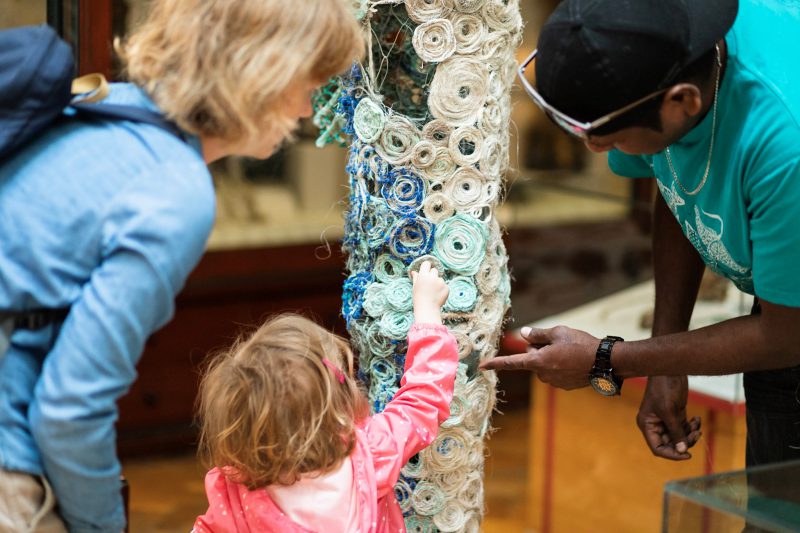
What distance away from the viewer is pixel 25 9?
1.57 meters

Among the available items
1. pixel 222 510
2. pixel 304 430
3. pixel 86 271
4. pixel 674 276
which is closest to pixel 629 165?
pixel 674 276

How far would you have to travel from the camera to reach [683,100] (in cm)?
115

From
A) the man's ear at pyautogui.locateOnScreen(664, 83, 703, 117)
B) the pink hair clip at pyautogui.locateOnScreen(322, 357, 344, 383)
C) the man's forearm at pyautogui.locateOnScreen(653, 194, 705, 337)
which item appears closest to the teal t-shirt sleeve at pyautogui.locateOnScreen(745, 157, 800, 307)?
the man's ear at pyautogui.locateOnScreen(664, 83, 703, 117)

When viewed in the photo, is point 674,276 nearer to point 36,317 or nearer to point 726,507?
point 726,507

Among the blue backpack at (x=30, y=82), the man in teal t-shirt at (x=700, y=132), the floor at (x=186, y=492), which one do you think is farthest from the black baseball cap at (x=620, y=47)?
the floor at (x=186, y=492)

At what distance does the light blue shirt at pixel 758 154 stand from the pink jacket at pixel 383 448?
1.27 ft

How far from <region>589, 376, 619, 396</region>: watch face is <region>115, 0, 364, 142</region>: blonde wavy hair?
2.01 ft

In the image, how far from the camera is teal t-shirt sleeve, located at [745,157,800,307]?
1.14m

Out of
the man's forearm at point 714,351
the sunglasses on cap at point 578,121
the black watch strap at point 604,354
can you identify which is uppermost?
the sunglasses on cap at point 578,121

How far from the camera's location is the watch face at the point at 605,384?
4.48 feet

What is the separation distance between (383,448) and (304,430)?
127 mm

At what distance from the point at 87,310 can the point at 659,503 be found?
6.01ft

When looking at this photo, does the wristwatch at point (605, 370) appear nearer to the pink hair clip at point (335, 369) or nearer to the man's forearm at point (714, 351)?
the man's forearm at point (714, 351)

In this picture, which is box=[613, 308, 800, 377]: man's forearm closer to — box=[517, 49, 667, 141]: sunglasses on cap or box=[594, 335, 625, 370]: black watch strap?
box=[594, 335, 625, 370]: black watch strap
